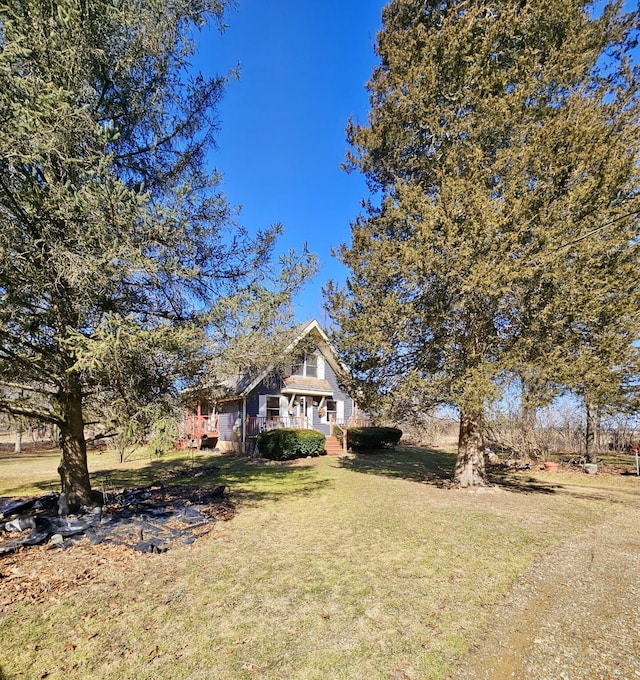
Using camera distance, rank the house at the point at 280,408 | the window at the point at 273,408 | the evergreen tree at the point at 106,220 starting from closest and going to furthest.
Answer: the evergreen tree at the point at 106,220, the house at the point at 280,408, the window at the point at 273,408

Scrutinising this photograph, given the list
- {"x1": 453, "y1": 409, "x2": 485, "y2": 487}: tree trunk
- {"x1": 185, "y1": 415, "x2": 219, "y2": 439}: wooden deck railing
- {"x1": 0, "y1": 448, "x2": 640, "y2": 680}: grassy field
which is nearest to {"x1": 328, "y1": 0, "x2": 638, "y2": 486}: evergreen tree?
{"x1": 453, "y1": 409, "x2": 485, "y2": 487}: tree trunk

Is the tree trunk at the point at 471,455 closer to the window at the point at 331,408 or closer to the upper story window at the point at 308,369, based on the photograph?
the upper story window at the point at 308,369

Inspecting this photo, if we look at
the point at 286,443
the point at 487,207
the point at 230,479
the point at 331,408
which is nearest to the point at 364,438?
the point at 331,408

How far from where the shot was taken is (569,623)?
11.1 feet

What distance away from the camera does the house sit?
17.9 m

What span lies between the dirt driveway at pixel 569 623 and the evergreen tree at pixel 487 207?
11.1 feet

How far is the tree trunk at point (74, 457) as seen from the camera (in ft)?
20.2

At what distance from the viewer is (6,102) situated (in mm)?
4105

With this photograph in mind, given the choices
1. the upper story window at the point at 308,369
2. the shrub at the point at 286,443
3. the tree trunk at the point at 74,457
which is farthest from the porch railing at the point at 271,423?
the tree trunk at the point at 74,457

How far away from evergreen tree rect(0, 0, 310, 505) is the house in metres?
10.1

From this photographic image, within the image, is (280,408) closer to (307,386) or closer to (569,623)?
(307,386)

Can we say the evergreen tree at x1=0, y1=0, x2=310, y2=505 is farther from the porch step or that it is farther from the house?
the porch step

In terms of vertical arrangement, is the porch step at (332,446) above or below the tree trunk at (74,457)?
below

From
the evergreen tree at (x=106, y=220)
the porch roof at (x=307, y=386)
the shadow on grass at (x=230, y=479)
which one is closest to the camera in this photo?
the evergreen tree at (x=106, y=220)
